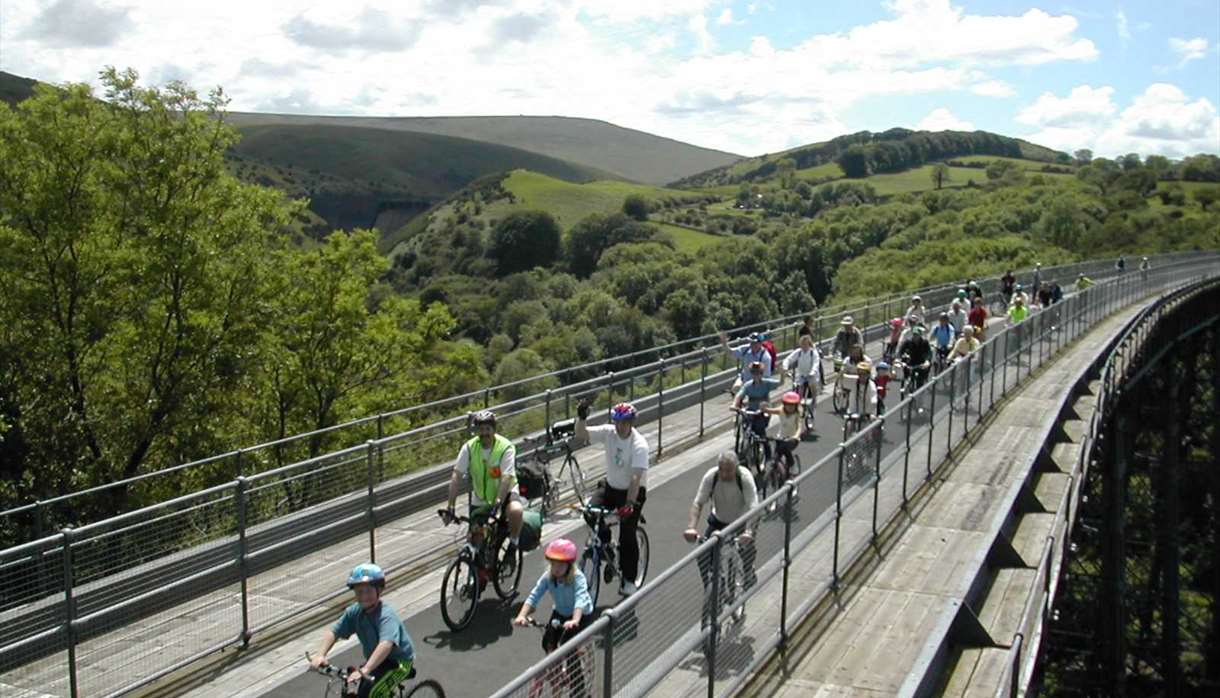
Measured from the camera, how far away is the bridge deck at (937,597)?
31.1ft

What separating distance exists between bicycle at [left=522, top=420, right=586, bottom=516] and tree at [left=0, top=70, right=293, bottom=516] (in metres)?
12.6

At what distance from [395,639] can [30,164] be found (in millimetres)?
22612

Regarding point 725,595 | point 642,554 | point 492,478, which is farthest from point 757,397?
point 725,595

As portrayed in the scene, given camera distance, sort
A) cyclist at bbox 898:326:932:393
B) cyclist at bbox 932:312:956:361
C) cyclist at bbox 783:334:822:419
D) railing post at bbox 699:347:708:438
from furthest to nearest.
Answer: cyclist at bbox 932:312:956:361 → cyclist at bbox 898:326:932:393 → railing post at bbox 699:347:708:438 → cyclist at bbox 783:334:822:419

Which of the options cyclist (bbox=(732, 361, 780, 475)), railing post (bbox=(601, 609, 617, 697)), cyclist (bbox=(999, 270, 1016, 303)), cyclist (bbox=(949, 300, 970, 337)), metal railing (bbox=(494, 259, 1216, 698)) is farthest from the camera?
cyclist (bbox=(999, 270, 1016, 303))

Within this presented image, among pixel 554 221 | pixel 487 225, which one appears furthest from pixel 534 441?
pixel 487 225

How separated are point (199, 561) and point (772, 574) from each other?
16.3ft

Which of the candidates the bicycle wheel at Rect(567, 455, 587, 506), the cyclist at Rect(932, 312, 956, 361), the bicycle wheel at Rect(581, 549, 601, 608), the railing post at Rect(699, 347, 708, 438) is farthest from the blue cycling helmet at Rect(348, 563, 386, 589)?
the cyclist at Rect(932, 312, 956, 361)

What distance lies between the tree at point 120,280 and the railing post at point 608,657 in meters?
19.9

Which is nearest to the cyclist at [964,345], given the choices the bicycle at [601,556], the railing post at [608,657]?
the bicycle at [601,556]

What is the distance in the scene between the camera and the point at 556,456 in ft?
51.8

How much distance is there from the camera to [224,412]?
1192 inches

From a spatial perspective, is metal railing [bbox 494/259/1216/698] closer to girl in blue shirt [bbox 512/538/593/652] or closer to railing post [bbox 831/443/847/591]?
railing post [bbox 831/443/847/591]

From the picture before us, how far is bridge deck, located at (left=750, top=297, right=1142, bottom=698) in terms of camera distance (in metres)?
9.48
